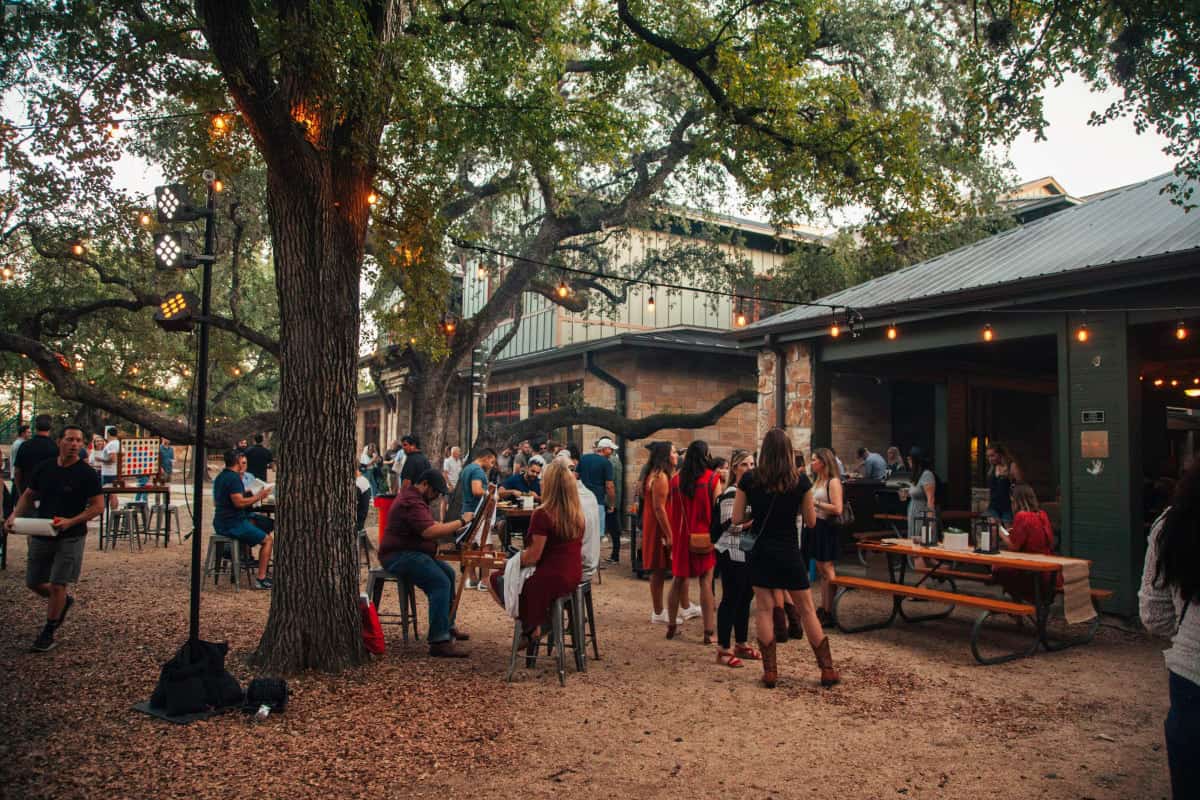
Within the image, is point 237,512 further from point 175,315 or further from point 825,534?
point 825,534

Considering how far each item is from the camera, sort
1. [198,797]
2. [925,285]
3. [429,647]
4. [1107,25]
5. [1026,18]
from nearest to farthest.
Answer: [198,797]
[1107,25]
[429,647]
[1026,18]
[925,285]

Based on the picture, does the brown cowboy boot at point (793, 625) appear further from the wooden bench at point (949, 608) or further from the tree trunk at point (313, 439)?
the tree trunk at point (313, 439)

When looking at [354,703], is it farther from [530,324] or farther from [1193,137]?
[530,324]

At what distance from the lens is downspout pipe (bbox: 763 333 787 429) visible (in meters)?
12.6

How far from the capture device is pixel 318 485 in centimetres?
582

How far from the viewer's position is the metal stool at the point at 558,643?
5.82 metres

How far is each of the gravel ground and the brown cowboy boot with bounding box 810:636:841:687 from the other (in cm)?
10

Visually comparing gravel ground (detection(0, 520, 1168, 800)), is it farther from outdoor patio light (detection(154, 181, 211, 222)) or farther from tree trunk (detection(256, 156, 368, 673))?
outdoor patio light (detection(154, 181, 211, 222))

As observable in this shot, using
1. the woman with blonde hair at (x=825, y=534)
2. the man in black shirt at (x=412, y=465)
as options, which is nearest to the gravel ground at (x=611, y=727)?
the woman with blonde hair at (x=825, y=534)

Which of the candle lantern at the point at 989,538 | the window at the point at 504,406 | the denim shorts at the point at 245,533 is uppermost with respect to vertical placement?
the window at the point at 504,406

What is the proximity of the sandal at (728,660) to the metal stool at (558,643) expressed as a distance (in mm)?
1074

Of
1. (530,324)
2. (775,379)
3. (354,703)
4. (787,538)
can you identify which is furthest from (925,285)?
(530,324)

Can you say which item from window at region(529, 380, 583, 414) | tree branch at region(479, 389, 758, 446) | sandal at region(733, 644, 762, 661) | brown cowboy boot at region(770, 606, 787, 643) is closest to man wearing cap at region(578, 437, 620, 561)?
brown cowboy boot at region(770, 606, 787, 643)

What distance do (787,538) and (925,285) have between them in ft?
20.9
